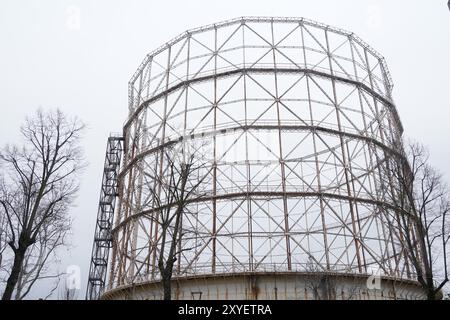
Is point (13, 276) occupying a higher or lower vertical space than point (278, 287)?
lower

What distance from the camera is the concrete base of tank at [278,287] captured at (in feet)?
42.7

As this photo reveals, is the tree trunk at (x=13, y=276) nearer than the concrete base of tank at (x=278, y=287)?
Yes

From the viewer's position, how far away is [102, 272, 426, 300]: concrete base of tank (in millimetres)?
13000

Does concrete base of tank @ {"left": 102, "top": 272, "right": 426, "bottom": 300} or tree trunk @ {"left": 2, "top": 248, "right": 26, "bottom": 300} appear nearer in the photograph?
tree trunk @ {"left": 2, "top": 248, "right": 26, "bottom": 300}

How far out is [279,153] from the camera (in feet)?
50.6

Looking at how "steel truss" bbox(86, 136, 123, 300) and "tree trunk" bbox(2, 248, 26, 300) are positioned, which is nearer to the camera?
"tree trunk" bbox(2, 248, 26, 300)

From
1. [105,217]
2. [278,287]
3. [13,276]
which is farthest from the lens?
[105,217]

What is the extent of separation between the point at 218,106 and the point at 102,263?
9.56 metres

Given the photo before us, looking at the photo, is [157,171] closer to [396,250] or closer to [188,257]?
[188,257]

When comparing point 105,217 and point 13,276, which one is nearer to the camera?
point 13,276

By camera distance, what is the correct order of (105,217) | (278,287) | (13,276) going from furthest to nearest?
(105,217) < (278,287) < (13,276)

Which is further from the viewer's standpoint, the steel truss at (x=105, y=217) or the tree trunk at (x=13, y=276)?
the steel truss at (x=105, y=217)

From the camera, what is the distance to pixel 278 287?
13.1 m
